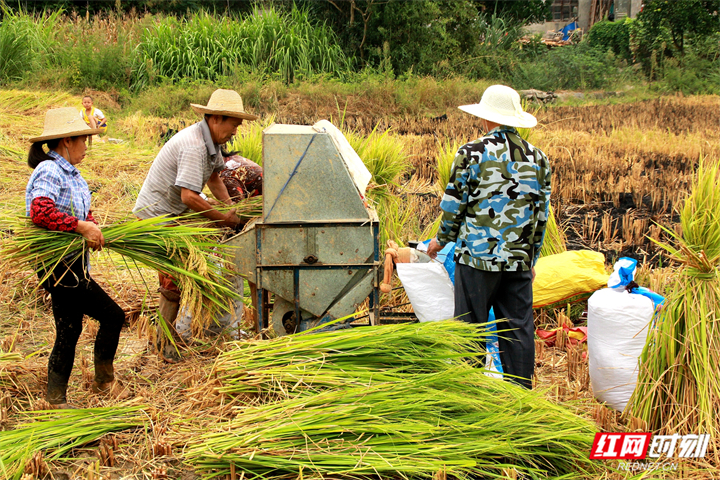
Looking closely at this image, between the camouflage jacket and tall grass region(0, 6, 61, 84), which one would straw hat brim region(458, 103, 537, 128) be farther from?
tall grass region(0, 6, 61, 84)

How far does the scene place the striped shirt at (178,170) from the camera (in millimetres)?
3814

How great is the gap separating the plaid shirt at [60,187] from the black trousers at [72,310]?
0.97ft

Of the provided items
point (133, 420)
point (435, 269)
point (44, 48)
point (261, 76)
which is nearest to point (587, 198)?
point (435, 269)

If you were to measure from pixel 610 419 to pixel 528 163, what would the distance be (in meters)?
1.39

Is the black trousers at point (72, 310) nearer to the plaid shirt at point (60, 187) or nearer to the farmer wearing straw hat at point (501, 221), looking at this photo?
the plaid shirt at point (60, 187)

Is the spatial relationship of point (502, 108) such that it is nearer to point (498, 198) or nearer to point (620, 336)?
point (498, 198)

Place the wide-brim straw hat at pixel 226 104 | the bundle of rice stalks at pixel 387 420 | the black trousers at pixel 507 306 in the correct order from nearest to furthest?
the bundle of rice stalks at pixel 387 420, the black trousers at pixel 507 306, the wide-brim straw hat at pixel 226 104

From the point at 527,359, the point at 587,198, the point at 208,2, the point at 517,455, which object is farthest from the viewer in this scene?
the point at 208,2

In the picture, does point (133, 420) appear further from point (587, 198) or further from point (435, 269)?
point (587, 198)

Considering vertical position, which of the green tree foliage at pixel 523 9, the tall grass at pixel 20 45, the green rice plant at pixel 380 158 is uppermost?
the green tree foliage at pixel 523 9

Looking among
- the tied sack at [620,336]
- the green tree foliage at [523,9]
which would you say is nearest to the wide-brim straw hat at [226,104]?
the tied sack at [620,336]

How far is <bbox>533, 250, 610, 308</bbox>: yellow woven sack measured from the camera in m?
4.60

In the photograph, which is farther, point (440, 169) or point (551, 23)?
point (551, 23)

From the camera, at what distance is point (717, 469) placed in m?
2.75
